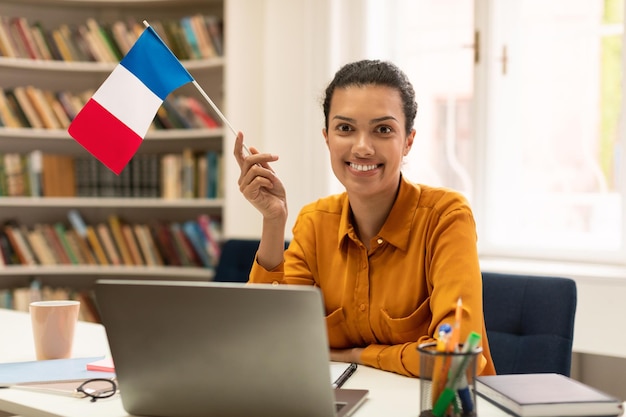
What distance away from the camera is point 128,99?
1681 millimetres

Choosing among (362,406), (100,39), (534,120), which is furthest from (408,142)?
(100,39)

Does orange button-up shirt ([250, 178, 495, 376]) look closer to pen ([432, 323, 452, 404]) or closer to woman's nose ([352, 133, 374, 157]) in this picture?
woman's nose ([352, 133, 374, 157])

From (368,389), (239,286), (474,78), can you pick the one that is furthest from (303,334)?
(474,78)

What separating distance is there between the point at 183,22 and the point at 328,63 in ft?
2.76

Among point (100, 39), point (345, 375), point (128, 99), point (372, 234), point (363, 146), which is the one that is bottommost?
point (345, 375)

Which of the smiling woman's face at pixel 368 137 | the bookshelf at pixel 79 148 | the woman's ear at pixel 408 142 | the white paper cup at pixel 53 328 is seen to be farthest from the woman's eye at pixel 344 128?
the bookshelf at pixel 79 148

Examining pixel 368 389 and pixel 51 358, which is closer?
pixel 368 389

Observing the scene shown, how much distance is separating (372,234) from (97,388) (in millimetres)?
704

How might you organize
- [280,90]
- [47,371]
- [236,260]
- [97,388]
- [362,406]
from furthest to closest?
[280,90]
[236,260]
[47,371]
[97,388]
[362,406]

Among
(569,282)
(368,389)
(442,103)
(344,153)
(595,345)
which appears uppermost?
(442,103)

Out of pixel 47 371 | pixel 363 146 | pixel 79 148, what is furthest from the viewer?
pixel 79 148

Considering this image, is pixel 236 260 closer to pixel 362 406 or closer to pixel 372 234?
pixel 372 234

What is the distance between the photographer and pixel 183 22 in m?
3.75

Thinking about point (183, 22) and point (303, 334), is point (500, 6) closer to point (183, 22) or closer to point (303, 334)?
point (183, 22)
